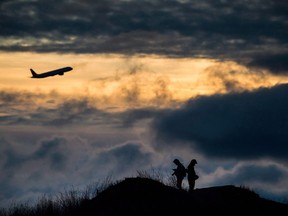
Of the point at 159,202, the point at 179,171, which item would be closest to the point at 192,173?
the point at 179,171

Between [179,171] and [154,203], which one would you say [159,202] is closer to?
[154,203]

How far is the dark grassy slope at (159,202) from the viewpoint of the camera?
30078 millimetres

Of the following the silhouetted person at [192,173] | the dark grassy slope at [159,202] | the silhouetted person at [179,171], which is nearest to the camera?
the dark grassy slope at [159,202]

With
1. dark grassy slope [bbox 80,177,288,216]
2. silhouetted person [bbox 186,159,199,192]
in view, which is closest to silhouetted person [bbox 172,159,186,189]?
silhouetted person [bbox 186,159,199,192]

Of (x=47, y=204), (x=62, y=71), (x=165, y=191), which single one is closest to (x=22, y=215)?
(x=47, y=204)

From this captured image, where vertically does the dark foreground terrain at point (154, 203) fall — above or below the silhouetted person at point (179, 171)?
below

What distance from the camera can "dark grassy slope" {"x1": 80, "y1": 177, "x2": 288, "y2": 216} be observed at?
30.1 metres

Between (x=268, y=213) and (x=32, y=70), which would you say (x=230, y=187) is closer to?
(x=268, y=213)

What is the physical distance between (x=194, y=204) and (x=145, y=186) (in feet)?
9.68

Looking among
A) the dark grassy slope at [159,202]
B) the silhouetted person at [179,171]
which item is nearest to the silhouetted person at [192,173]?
the silhouetted person at [179,171]

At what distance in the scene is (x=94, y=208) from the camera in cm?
3075

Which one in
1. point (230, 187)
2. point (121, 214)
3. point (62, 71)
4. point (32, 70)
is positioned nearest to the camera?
point (121, 214)

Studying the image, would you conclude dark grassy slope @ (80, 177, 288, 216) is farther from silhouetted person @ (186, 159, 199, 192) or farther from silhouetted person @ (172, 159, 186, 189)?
silhouetted person @ (172, 159, 186, 189)

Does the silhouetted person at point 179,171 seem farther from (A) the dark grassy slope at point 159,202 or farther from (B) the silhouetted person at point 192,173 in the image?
(A) the dark grassy slope at point 159,202
